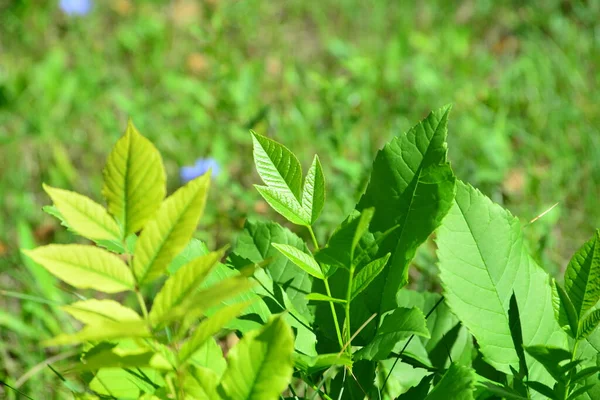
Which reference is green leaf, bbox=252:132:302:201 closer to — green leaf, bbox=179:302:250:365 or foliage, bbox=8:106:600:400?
foliage, bbox=8:106:600:400

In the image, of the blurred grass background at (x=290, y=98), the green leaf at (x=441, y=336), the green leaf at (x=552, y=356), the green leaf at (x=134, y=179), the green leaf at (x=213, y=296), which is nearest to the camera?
the green leaf at (x=213, y=296)

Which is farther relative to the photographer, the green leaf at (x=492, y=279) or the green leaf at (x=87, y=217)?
the green leaf at (x=492, y=279)

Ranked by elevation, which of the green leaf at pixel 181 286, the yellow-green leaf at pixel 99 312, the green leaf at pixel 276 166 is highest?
the green leaf at pixel 276 166

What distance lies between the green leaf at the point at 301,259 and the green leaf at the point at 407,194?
12cm

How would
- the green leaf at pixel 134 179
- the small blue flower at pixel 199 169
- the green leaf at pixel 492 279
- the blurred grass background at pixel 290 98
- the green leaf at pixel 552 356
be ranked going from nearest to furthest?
the green leaf at pixel 134 179 < the green leaf at pixel 552 356 < the green leaf at pixel 492 279 < the blurred grass background at pixel 290 98 < the small blue flower at pixel 199 169

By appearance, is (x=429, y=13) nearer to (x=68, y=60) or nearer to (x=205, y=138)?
(x=205, y=138)

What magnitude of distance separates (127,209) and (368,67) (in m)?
1.91

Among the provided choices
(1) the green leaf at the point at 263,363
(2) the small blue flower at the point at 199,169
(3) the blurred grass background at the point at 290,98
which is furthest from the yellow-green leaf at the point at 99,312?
(2) the small blue flower at the point at 199,169

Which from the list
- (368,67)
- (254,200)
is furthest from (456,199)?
(368,67)

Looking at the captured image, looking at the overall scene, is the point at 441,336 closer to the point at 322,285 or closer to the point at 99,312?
the point at 322,285

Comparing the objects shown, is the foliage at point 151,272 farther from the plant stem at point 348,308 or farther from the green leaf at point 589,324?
the green leaf at point 589,324

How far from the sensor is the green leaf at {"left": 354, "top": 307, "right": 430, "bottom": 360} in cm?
73

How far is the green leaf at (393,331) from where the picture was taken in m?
0.73

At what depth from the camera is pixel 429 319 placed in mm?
1025
